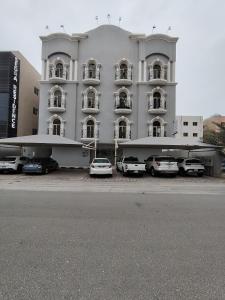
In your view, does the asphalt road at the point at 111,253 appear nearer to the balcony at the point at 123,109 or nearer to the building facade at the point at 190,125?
the balcony at the point at 123,109

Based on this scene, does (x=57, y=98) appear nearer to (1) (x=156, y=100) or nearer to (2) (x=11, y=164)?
(1) (x=156, y=100)

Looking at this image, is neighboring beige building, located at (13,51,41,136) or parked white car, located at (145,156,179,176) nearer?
parked white car, located at (145,156,179,176)

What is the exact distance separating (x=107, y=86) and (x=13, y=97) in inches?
540

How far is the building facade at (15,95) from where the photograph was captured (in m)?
35.1

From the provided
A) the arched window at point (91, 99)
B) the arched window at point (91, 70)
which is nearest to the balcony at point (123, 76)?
the arched window at point (91, 70)

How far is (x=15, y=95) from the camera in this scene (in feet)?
119

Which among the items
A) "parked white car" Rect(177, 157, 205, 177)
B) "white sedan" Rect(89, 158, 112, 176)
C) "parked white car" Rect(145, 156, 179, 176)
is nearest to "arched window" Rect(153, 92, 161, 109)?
"parked white car" Rect(177, 157, 205, 177)

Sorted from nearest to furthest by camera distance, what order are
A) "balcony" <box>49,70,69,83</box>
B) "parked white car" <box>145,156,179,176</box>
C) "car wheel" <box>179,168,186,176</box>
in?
"parked white car" <box>145,156,179,176</box>
"car wheel" <box>179,168,186,176</box>
"balcony" <box>49,70,69,83</box>

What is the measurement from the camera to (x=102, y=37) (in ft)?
108

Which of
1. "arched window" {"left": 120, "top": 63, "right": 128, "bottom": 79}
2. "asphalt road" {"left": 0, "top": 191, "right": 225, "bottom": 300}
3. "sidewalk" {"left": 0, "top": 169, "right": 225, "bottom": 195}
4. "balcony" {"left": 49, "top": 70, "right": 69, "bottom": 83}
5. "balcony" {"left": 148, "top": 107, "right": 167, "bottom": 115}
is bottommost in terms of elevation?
"asphalt road" {"left": 0, "top": 191, "right": 225, "bottom": 300}

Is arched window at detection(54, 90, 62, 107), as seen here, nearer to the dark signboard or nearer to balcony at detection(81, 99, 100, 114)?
balcony at detection(81, 99, 100, 114)

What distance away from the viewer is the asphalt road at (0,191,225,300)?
3.41m

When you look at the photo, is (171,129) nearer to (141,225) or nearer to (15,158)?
(15,158)

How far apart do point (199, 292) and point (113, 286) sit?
1.15 meters
